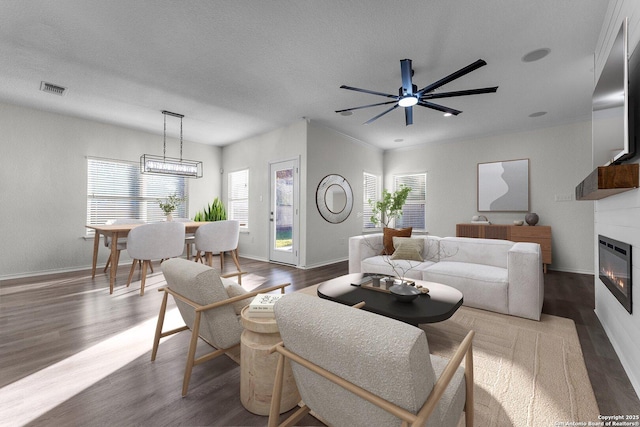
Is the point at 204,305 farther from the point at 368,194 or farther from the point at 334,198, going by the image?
the point at 368,194

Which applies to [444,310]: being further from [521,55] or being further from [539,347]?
[521,55]

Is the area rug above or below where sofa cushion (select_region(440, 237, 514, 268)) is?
below

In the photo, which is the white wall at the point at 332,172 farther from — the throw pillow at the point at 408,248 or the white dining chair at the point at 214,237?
the throw pillow at the point at 408,248

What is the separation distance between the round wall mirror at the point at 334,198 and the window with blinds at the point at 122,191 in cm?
326

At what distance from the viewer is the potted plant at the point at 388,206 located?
590 cm

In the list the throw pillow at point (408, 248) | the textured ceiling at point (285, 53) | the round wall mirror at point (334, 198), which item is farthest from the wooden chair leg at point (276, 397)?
the round wall mirror at point (334, 198)

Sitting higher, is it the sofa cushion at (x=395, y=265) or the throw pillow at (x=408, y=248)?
the throw pillow at (x=408, y=248)

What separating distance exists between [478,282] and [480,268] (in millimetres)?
326

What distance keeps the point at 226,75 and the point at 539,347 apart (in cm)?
407

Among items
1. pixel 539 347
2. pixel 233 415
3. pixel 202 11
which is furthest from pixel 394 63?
pixel 233 415

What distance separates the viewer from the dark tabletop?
5.79 feet

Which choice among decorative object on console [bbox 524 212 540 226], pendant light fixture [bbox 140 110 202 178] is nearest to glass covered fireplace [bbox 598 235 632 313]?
decorative object on console [bbox 524 212 540 226]

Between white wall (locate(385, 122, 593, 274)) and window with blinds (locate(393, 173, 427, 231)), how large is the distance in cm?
13

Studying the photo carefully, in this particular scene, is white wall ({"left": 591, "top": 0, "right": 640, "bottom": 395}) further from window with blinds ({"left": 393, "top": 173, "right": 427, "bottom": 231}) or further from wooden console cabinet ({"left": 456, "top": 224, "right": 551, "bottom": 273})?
window with blinds ({"left": 393, "top": 173, "right": 427, "bottom": 231})
